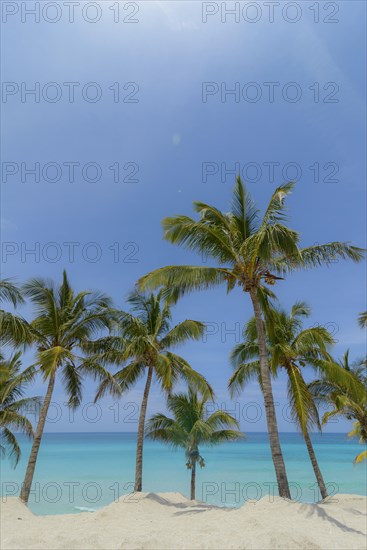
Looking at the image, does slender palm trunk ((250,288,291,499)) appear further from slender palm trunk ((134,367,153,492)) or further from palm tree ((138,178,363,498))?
slender palm trunk ((134,367,153,492))

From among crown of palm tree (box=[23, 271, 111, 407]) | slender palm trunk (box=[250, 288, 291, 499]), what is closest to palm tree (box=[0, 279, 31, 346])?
crown of palm tree (box=[23, 271, 111, 407])

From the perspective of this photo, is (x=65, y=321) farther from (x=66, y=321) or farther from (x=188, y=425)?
(x=188, y=425)

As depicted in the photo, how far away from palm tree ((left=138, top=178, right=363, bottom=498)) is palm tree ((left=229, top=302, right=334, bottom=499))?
1343 mm

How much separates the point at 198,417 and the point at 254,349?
17.0 feet

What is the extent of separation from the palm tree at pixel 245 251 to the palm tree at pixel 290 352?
1.34 m

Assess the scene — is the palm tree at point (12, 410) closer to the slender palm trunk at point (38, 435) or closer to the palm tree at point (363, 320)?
the slender palm trunk at point (38, 435)

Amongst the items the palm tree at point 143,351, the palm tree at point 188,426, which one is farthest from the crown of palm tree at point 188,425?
the palm tree at point 143,351

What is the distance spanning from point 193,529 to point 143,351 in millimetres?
8070

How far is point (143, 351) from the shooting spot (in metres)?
15.9

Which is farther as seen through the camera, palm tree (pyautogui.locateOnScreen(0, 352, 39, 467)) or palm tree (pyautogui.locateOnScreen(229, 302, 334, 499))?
palm tree (pyautogui.locateOnScreen(0, 352, 39, 467))

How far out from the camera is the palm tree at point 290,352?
521 inches

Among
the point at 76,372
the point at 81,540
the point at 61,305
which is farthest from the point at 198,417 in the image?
the point at 81,540

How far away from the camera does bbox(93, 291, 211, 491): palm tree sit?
51.1 feet

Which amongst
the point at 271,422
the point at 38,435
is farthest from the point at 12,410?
the point at 271,422
